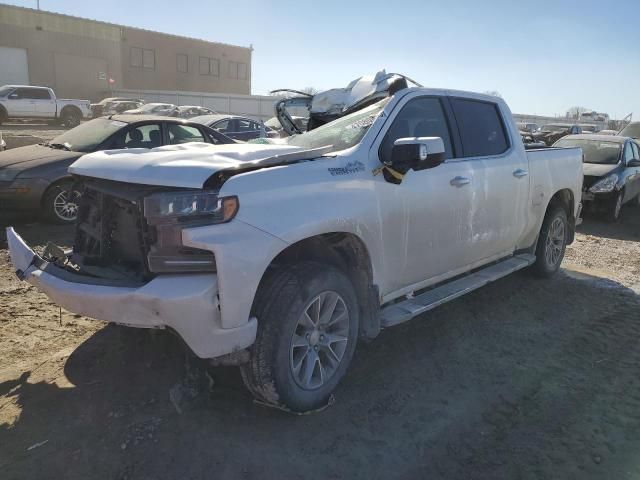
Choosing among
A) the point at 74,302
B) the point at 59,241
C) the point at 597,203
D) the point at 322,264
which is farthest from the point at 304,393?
the point at 597,203

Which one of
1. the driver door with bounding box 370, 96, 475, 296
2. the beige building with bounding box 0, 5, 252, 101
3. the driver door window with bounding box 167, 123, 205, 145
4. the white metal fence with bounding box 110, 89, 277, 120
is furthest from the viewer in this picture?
the beige building with bounding box 0, 5, 252, 101

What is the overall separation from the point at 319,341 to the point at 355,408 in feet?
1.66

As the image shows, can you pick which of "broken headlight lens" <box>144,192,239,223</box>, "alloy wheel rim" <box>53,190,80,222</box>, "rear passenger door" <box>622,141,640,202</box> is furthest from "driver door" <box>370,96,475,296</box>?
"rear passenger door" <box>622,141,640,202</box>

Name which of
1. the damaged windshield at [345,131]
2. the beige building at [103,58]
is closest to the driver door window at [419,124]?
the damaged windshield at [345,131]

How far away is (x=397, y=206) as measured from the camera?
3.54m

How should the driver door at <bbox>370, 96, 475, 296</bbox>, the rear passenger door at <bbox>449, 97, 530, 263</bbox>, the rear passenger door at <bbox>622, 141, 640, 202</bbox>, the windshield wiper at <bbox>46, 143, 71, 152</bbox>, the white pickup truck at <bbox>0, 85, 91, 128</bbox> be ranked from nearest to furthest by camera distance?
the driver door at <bbox>370, 96, 475, 296</bbox>
the rear passenger door at <bbox>449, 97, 530, 263</bbox>
the windshield wiper at <bbox>46, 143, 71, 152</bbox>
the rear passenger door at <bbox>622, 141, 640, 202</bbox>
the white pickup truck at <bbox>0, 85, 91, 128</bbox>

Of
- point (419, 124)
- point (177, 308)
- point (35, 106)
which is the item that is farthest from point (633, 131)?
point (35, 106)

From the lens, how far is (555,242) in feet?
20.0

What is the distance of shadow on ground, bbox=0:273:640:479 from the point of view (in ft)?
8.98

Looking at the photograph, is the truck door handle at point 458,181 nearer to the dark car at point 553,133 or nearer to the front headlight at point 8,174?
the front headlight at point 8,174

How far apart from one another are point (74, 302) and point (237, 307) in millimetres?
963

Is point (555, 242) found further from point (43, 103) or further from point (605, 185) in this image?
point (43, 103)

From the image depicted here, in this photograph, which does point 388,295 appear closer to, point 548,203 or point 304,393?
point 304,393

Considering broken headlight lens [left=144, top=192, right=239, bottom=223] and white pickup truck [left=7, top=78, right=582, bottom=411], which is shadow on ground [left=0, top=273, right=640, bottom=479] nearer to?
white pickup truck [left=7, top=78, right=582, bottom=411]
